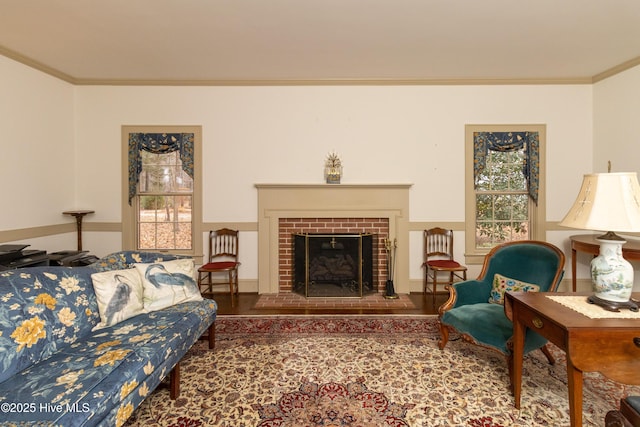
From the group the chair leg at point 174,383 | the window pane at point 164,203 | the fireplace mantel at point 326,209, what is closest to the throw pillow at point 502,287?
the fireplace mantel at point 326,209

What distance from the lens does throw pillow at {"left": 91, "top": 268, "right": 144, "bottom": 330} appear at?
214 centimetres

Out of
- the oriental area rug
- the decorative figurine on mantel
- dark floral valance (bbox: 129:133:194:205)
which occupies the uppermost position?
dark floral valance (bbox: 129:133:194:205)

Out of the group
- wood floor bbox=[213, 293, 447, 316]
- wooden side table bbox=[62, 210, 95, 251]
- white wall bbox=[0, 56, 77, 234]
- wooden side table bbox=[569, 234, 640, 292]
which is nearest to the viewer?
wooden side table bbox=[569, 234, 640, 292]

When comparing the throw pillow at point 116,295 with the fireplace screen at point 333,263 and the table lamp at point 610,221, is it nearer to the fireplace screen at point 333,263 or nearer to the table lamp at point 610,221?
the fireplace screen at point 333,263

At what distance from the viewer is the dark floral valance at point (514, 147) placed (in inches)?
166

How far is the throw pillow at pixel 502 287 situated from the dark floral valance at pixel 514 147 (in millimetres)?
2065

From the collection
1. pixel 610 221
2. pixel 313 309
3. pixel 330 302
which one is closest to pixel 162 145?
pixel 313 309

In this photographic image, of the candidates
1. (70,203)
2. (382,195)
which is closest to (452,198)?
(382,195)

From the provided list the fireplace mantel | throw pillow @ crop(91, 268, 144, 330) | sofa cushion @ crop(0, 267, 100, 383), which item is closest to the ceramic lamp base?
the fireplace mantel

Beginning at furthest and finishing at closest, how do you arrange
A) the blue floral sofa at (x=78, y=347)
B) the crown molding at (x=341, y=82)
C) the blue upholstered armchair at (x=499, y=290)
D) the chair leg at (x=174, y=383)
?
the crown molding at (x=341, y=82) → the blue upholstered armchair at (x=499, y=290) → the chair leg at (x=174, y=383) → the blue floral sofa at (x=78, y=347)

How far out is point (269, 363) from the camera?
2.50m

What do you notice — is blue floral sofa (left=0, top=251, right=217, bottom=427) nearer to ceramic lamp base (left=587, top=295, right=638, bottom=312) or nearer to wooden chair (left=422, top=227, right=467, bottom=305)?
ceramic lamp base (left=587, top=295, right=638, bottom=312)

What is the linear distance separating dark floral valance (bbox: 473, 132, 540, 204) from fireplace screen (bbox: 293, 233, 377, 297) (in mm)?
1898

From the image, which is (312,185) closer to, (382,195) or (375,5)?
(382,195)
